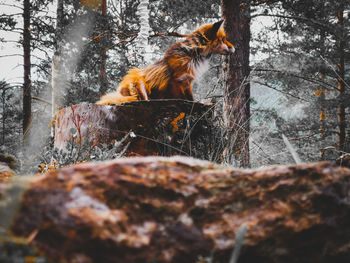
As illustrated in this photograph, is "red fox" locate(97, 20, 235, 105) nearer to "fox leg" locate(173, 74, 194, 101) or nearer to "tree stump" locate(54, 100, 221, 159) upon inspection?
"fox leg" locate(173, 74, 194, 101)

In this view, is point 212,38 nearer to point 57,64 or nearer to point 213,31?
point 213,31

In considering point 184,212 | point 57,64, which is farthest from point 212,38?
point 57,64

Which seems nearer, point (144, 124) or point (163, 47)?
point (144, 124)

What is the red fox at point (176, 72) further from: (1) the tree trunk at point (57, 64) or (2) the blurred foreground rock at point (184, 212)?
(1) the tree trunk at point (57, 64)

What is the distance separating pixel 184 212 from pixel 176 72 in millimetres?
2937

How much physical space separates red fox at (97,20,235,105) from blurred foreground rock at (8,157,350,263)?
101 inches

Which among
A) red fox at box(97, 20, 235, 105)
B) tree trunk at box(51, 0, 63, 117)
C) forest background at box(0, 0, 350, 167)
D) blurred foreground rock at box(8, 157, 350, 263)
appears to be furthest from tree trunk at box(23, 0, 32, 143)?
blurred foreground rock at box(8, 157, 350, 263)

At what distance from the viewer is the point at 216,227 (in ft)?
2.21

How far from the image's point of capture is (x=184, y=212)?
671mm

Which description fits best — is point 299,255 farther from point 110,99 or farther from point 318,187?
point 110,99

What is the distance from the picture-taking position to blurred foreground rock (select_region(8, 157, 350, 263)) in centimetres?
53

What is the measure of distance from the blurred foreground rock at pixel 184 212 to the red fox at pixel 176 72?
2.55 meters

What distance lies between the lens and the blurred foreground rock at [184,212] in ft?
1.73

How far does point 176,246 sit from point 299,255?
344 millimetres
